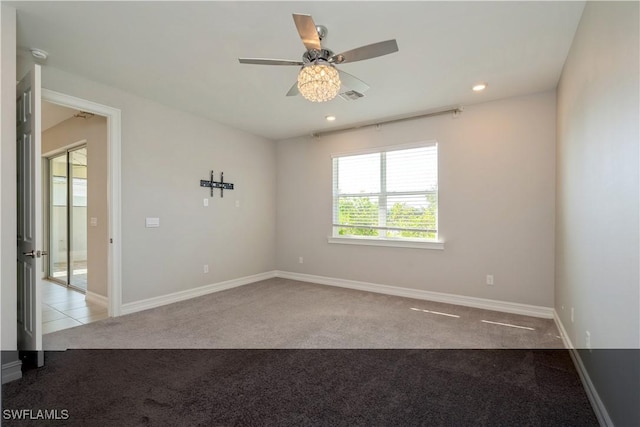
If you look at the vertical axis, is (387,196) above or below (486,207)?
above

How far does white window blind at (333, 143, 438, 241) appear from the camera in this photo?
4.43 meters

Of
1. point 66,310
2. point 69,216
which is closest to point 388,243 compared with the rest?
point 66,310

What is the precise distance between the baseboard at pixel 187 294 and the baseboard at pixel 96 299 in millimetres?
412

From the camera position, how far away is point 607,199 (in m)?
1.77

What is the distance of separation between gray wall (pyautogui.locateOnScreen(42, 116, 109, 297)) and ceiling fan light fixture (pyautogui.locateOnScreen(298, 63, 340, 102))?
3151 mm

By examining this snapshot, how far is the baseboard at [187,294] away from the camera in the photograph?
149 inches

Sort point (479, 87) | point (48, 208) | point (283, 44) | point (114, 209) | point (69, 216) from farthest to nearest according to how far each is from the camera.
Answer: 1. point (48, 208)
2. point (69, 216)
3. point (114, 209)
4. point (479, 87)
5. point (283, 44)

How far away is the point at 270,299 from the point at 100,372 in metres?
2.25

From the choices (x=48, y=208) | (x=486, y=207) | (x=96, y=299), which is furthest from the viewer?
(x=48, y=208)

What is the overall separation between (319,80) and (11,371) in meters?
2.98

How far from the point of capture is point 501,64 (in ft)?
9.76

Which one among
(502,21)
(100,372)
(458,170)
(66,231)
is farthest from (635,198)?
(66,231)

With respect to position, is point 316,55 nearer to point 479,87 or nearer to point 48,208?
point 479,87

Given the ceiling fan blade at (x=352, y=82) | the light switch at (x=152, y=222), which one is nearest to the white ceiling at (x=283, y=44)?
the ceiling fan blade at (x=352, y=82)
